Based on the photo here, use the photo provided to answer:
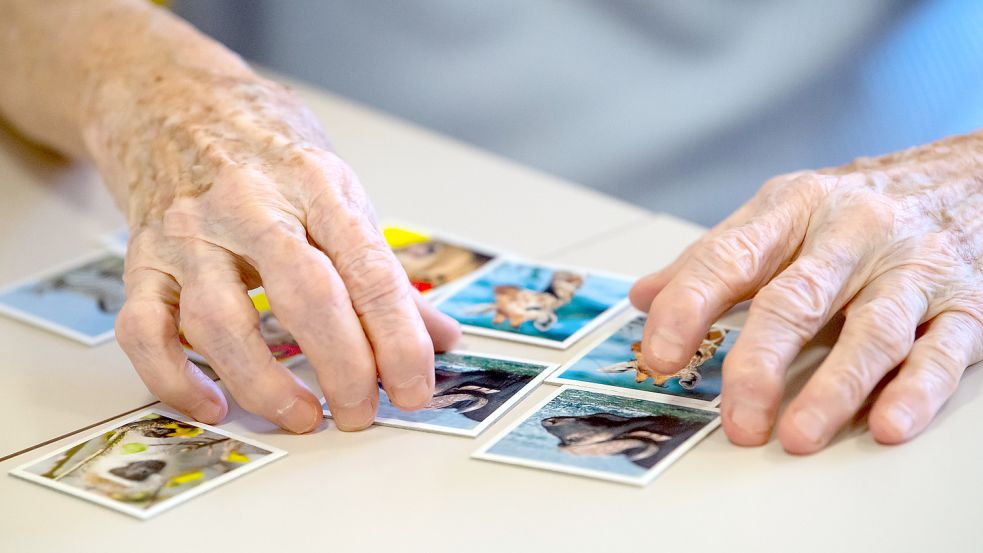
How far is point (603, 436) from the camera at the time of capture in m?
0.81

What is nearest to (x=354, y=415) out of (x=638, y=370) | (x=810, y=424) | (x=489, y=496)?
(x=489, y=496)

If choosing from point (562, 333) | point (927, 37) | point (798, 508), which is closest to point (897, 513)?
point (798, 508)

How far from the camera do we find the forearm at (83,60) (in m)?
1.21

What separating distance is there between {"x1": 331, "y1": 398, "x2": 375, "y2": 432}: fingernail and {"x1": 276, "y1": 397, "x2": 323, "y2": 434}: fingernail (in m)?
0.02

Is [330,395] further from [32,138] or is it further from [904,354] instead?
[32,138]

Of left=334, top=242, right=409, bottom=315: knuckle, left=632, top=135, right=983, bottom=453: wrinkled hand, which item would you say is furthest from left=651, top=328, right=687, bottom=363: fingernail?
left=334, top=242, right=409, bottom=315: knuckle

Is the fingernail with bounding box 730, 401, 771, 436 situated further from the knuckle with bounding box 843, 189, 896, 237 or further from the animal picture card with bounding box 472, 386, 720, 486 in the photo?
the knuckle with bounding box 843, 189, 896, 237

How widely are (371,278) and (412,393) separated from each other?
105 mm

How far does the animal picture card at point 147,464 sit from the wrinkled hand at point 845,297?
0.36 metres

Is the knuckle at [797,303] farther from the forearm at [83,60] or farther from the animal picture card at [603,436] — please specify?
the forearm at [83,60]

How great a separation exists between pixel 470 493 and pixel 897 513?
308 mm

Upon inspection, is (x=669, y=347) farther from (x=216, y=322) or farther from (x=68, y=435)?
(x=68, y=435)

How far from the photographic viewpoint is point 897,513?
0.69 m

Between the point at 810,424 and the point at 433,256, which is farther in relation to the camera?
the point at 433,256
